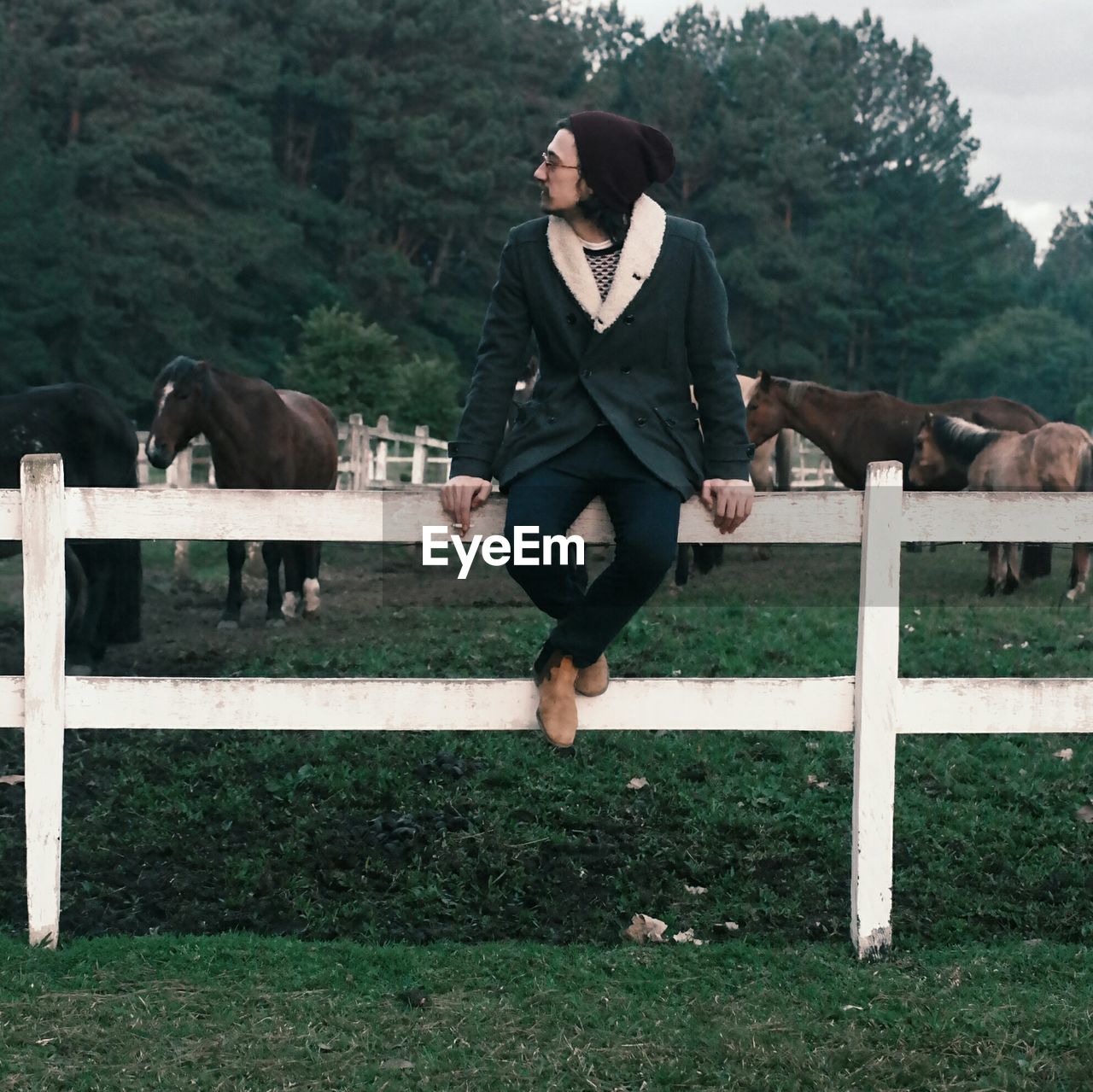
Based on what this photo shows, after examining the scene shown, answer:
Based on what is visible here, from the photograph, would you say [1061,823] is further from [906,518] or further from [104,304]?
[104,304]

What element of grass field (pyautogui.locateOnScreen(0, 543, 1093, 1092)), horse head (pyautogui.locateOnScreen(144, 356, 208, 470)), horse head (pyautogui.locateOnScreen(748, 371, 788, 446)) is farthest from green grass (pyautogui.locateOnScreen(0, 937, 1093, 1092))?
horse head (pyautogui.locateOnScreen(748, 371, 788, 446))

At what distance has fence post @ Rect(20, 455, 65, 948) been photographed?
4.25 metres

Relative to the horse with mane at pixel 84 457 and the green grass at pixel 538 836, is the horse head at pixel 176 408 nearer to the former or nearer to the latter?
the horse with mane at pixel 84 457

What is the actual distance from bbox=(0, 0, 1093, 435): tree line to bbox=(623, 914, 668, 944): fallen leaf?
30.0 meters

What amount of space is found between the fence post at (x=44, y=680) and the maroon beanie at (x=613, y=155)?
1.64 m

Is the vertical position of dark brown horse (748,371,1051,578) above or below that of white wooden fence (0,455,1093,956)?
above

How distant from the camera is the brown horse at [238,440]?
12.0 metres

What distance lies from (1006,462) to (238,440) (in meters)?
6.98

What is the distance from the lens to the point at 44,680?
4.30m

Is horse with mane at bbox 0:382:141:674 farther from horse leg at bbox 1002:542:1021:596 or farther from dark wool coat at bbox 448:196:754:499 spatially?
horse leg at bbox 1002:542:1021:596

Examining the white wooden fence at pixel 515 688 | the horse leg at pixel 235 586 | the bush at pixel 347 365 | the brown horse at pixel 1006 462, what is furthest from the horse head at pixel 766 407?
the bush at pixel 347 365

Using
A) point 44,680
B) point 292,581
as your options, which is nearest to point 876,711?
point 44,680

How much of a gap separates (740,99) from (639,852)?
6581 centimetres

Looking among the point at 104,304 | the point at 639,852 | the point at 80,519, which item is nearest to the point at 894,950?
the point at 639,852
